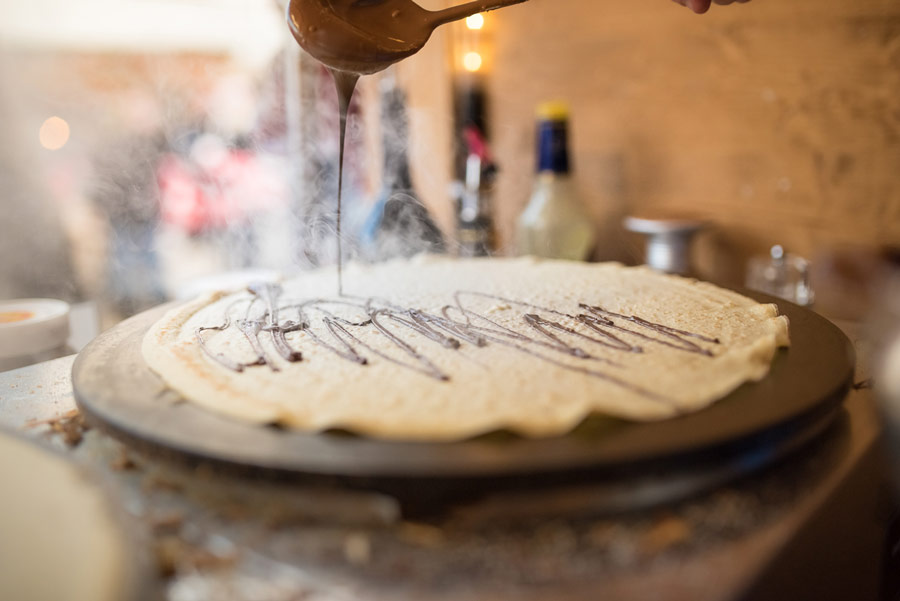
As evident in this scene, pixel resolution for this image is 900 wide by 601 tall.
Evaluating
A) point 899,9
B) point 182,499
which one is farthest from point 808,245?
point 182,499

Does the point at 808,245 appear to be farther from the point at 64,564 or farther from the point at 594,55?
the point at 64,564

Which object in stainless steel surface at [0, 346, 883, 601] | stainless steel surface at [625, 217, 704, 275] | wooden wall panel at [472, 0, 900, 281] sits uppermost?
wooden wall panel at [472, 0, 900, 281]

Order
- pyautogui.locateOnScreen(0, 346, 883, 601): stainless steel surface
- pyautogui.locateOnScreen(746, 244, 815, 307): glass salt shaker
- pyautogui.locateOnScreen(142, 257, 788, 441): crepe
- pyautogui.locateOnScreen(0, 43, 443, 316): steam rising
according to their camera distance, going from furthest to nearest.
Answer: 1. pyautogui.locateOnScreen(0, 43, 443, 316): steam rising
2. pyautogui.locateOnScreen(746, 244, 815, 307): glass salt shaker
3. pyautogui.locateOnScreen(142, 257, 788, 441): crepe
4. pyautogui.locateOnScreen(0, 346, 883, 601): stainless steel surface

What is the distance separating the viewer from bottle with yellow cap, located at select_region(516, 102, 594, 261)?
5.97ft

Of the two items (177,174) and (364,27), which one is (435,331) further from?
(177,174)

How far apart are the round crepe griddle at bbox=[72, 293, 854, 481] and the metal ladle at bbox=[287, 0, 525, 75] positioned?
0.62 metres

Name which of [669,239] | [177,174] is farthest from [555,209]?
[177,174]

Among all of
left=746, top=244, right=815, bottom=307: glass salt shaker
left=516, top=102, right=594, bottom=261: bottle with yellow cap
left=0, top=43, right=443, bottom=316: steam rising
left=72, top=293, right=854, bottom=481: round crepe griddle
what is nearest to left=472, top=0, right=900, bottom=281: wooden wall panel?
left=746, top=244, right=815, bottom=307: glass salt shaker

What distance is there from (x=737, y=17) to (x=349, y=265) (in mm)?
1266

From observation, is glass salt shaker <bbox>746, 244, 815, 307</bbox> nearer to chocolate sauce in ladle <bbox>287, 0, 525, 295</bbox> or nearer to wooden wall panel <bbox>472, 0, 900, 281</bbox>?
wooden wall panel <bbox>472, 0, 900, 281</bbox>

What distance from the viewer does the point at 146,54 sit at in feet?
8.19

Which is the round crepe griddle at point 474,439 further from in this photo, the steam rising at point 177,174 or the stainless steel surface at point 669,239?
the steam rising at point 177,174

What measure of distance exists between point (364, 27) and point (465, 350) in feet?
1.95

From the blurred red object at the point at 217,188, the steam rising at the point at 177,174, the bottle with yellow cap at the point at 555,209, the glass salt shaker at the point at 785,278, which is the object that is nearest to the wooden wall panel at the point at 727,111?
the glass salt shaker at the point at 785,278
